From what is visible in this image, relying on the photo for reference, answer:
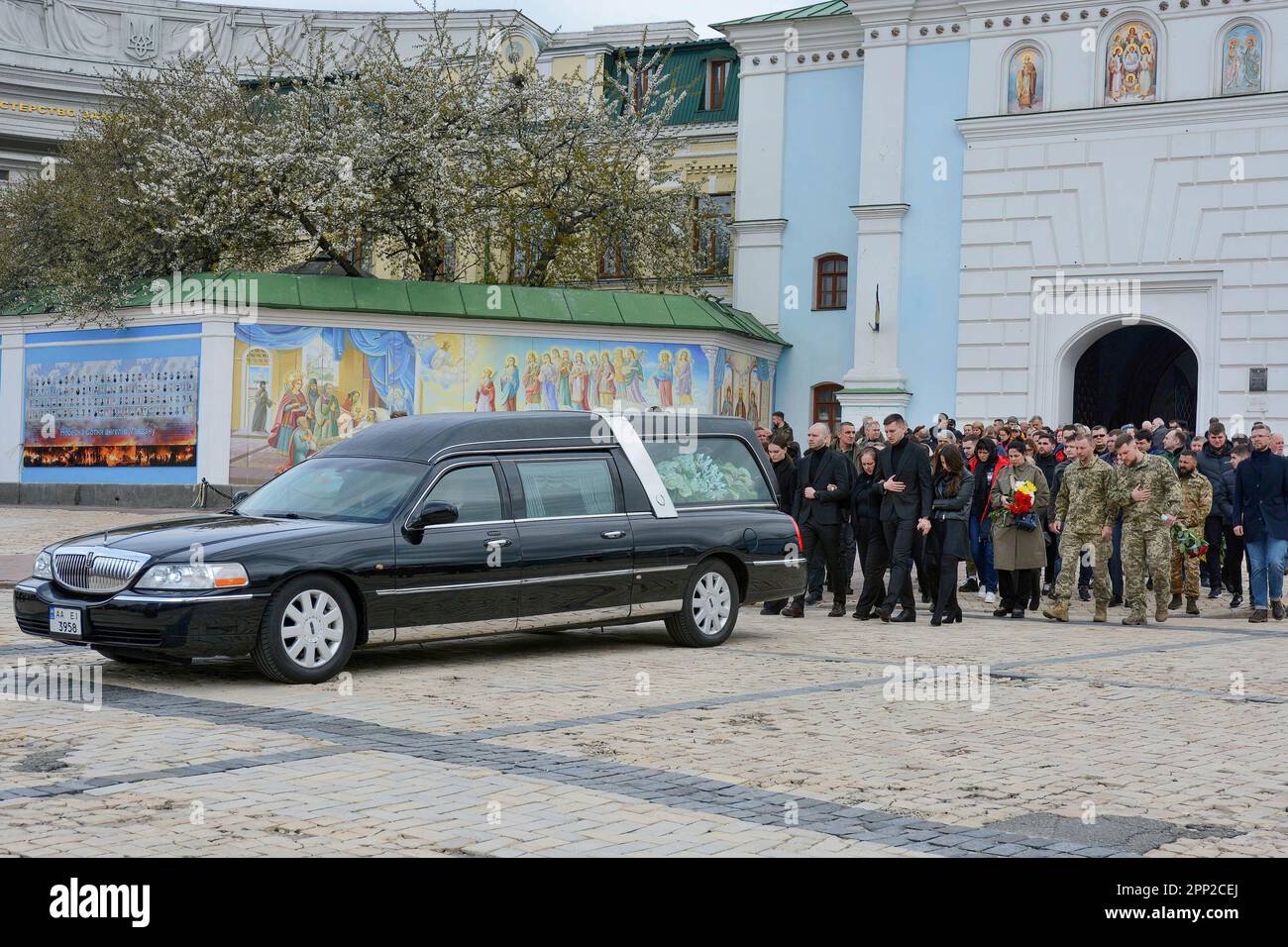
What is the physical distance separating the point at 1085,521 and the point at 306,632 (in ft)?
29.9

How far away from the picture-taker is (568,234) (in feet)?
129

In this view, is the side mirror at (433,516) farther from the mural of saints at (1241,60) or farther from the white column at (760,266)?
the white column at (760,266)

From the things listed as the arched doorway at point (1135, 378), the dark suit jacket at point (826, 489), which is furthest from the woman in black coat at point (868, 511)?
the arched doorway at point (1135, 378)

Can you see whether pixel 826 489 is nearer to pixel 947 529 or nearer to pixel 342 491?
pixel 947 529

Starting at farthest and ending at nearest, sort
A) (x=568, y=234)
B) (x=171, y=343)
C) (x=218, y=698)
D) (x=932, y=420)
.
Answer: (x=568, y=234) < (x=932, y=420) < (x=171, y=343) < (x=218, y=698)

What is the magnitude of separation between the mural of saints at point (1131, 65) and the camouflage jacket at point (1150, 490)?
2040cm

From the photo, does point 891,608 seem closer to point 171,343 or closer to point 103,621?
point 103,621

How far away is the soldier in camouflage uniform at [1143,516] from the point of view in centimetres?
1639

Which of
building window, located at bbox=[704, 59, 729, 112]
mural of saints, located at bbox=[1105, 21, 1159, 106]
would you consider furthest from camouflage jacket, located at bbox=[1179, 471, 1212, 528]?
building window, located at bbox=[704, 59, 729, 112]

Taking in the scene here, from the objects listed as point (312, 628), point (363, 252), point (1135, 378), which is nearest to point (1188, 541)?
point (312, 628)

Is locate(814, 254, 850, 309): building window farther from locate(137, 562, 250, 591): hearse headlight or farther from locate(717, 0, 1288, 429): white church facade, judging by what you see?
locate(137, 562, 250, 591): hearse headlight

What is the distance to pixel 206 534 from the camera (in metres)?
10.5
